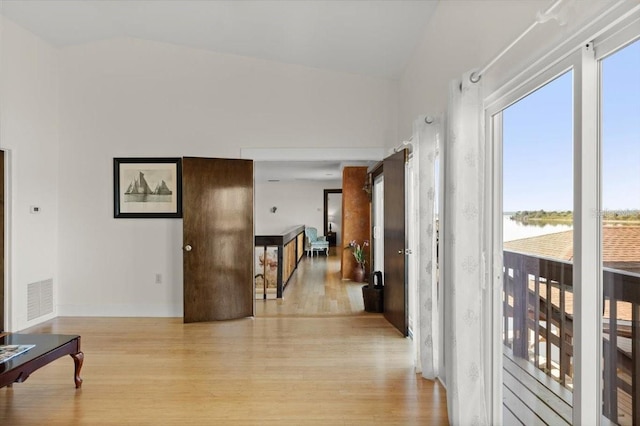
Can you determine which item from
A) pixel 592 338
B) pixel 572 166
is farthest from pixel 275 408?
pixel 572 166

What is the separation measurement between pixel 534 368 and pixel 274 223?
11488 mm

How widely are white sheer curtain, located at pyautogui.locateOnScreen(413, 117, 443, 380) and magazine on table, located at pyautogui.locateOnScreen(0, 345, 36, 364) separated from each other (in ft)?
9.27

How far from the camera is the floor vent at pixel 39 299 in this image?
4.53 m

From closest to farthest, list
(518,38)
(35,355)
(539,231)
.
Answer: (518,38) < (539,231) < (35,355)

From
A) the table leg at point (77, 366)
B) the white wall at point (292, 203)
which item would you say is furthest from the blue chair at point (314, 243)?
the table leg at point (77, 366)

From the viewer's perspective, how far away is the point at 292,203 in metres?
13.2

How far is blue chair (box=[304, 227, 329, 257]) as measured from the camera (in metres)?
11.8

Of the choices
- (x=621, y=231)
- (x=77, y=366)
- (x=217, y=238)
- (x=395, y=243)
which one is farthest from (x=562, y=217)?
(x=217, y=238)

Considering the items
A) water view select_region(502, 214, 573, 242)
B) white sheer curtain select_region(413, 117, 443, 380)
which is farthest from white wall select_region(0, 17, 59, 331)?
water view select_region(502, 214, 573, 242)

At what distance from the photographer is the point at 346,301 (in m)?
5.66

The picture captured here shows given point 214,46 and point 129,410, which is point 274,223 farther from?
point 129,410

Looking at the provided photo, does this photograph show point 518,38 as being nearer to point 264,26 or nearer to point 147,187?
point 264,26

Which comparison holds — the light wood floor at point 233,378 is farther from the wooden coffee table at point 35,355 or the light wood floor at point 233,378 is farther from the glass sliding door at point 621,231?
the glass sliding door at point 621,231

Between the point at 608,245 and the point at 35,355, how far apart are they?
125 inches
